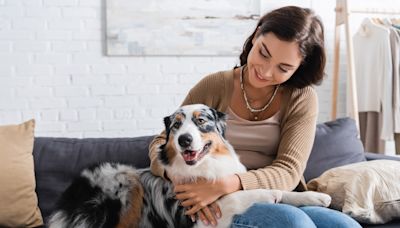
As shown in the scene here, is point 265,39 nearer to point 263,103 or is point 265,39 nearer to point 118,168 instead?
point 263,103

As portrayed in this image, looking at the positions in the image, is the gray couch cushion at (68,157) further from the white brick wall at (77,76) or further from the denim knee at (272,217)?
the white brick wall at (77,76)

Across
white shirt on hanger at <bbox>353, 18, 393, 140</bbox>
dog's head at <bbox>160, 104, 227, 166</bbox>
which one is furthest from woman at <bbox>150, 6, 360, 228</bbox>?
white shirt on hanger at <bbox>353, 18, 393, 140</bbox>

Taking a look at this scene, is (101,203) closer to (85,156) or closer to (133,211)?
(133,211)

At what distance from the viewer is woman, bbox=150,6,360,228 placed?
4.99 ft

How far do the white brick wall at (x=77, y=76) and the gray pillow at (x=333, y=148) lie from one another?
1222 mm

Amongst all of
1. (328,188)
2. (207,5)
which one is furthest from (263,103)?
(207,5)

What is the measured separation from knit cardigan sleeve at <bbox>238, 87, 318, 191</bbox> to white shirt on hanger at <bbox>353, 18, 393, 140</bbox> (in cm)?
155

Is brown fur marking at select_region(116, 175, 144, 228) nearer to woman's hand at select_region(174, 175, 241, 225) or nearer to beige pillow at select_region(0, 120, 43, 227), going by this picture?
woman's hand at select_region(174, 175, 241, 225)

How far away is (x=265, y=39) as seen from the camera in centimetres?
168

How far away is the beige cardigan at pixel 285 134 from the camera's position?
1589 millimetres

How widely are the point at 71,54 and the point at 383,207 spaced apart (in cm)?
219

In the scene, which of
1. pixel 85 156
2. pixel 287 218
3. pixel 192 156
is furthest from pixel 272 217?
pixel 85 156

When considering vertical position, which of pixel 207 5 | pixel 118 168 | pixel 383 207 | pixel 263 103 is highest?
pixel 207 5

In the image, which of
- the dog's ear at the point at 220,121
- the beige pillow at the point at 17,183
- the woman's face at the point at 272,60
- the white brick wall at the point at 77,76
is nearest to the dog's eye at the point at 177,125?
the dog's ear at the point at 220,121
